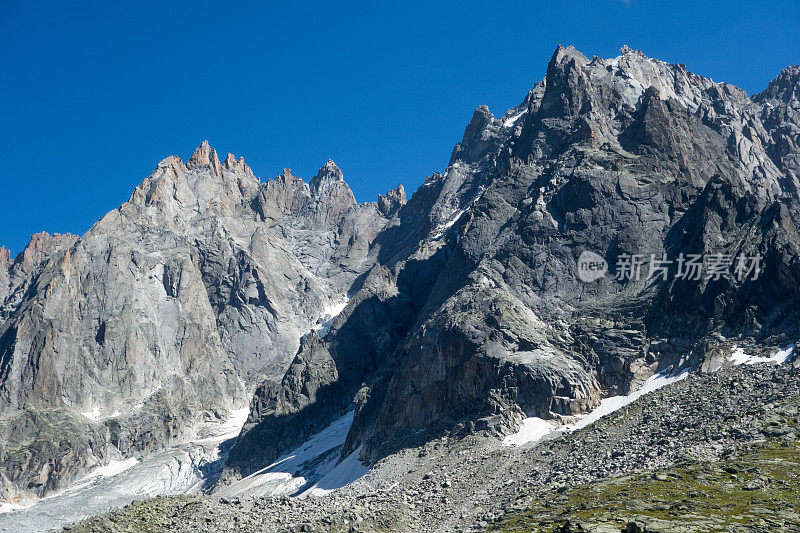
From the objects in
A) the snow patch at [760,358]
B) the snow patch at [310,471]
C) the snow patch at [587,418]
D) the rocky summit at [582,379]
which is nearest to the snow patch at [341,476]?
the snow patch at [310,471]

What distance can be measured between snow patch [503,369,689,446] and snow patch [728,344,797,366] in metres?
8.12

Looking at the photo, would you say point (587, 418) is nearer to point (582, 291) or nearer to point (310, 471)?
point (582, 291)

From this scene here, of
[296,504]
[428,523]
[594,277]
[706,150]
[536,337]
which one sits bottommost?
[428,523]

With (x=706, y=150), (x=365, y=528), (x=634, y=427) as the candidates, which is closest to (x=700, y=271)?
(x=634, y=427)

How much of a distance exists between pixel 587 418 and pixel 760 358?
2739cm

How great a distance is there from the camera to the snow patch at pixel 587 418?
113 meters

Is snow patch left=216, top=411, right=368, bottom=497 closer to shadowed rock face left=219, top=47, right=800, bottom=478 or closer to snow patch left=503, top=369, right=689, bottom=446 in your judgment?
shadowed rock face left=219, top=47, right=800, bottom=478

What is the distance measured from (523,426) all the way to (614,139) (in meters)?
93.4

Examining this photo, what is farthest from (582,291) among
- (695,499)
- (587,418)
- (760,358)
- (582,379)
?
(695,499)

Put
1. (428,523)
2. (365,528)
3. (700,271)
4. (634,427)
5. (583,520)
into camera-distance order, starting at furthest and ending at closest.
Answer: (700,271) → (634,427) → (428,523) → (365,528) → (583,520)

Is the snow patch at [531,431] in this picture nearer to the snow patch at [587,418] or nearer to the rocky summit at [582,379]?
the snow patch at [587,418]

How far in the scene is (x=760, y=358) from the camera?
103m

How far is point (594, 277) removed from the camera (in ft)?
492

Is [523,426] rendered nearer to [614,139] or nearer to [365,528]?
[365,528]
